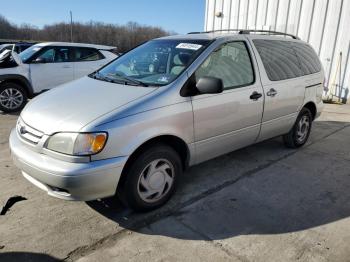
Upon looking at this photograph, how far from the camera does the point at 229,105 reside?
11.8 ft

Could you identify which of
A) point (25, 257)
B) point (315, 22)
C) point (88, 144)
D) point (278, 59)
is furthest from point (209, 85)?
point (315, 22)

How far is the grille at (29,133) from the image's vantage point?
2.84m

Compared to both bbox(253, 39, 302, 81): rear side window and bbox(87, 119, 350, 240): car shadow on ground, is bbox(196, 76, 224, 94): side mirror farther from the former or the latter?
bbox(253, 39, 302, 81): rear side window

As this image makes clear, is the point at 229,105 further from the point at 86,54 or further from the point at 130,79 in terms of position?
the point at 86,54

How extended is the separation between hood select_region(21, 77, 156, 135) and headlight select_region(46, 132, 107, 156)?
0.24 feet

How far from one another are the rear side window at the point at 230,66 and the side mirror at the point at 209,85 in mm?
205

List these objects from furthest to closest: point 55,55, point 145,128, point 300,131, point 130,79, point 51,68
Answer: point 55,55 < point 51,68 < point 300,131 < point 130,79 < point 145,128

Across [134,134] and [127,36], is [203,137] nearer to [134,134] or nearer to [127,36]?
[134,134]

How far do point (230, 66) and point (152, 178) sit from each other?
5.24 ft

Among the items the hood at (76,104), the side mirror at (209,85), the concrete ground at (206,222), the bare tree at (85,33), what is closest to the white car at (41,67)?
the concrete ground at (206,222)

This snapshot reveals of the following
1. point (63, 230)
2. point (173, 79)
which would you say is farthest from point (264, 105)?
point (63, 230)

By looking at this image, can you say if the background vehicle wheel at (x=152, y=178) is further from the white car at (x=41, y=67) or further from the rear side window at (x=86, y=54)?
the rear side window at (x=86, y=54)

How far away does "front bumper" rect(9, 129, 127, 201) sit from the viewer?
261 centimetres

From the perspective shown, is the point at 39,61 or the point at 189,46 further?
the point at 39,61
